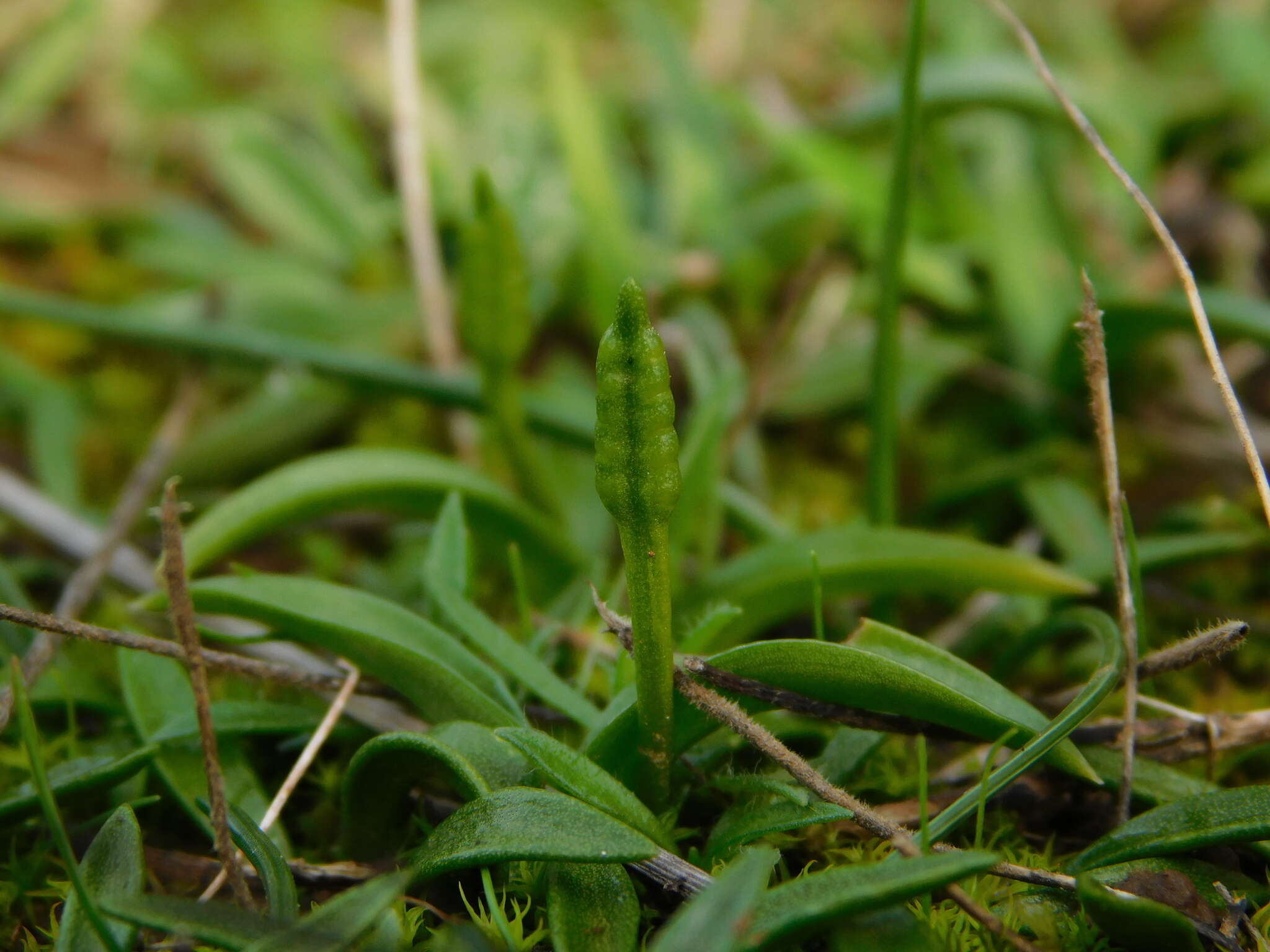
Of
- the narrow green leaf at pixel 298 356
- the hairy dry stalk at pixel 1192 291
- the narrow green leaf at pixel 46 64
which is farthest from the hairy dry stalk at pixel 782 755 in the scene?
the narrow green leaf at pixel 46 64

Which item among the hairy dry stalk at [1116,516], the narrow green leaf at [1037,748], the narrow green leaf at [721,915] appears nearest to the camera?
the narrow green leaf at [721,915]

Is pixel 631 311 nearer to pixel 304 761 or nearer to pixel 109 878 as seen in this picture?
pixel 304 761

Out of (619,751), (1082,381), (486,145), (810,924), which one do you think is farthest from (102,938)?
(486,145)

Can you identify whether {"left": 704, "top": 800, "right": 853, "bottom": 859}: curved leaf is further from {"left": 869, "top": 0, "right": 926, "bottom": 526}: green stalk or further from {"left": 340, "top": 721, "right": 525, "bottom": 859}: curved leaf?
{"left": 869, "top": 0, "right": 926, "bottom": 526}: green stalk

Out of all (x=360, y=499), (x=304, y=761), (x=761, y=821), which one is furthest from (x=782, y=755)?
(x=360, y=499)

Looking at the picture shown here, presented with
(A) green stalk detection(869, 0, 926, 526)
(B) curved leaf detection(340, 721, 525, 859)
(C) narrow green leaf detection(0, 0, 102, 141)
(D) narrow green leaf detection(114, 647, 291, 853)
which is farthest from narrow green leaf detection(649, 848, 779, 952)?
(C) narrow green leaf detection(0, 0, 102, 141)

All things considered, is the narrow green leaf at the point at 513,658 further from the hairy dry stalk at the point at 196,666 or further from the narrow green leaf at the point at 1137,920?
the narrow green leaf at the point at 1137,920
